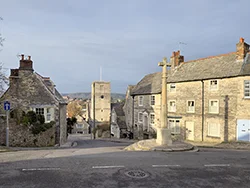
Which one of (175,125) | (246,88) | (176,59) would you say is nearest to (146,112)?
(175,125)

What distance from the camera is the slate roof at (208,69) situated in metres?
19.2

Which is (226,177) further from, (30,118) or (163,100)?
(30,118)

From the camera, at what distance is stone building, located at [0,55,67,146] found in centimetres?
1738

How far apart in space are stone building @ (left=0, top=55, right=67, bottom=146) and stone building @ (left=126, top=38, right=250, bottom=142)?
1387cm

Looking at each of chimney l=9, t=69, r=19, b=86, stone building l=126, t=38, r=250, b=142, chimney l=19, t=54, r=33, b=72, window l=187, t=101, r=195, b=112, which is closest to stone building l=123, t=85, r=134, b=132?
stone building l=126, t=38, r=250, b=142

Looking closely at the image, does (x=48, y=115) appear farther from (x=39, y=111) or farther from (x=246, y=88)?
(x=246, y=88)

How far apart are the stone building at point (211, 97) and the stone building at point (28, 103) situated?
13.9 metres

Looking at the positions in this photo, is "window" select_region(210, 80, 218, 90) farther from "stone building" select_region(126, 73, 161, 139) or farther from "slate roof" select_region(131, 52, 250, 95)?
"stone building" select_region(126, 73, 161, 139)

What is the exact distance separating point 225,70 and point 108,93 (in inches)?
1640

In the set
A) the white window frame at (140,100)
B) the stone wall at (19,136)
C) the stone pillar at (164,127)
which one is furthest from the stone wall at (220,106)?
the stone wall at (19,136)

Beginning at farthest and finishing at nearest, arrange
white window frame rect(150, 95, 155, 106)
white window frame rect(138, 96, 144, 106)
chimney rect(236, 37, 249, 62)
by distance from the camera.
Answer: white window frame rect(138, 96, 144, 106) → white window frame rect(150, 95, 155, 106) → chimney rect(236, 37, 249, 62)

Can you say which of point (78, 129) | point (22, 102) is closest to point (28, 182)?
point (22, 102)

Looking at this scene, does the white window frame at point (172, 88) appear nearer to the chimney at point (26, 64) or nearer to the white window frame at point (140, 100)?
the white window frame at point (140, 100)

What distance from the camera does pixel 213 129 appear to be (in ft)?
67.9
